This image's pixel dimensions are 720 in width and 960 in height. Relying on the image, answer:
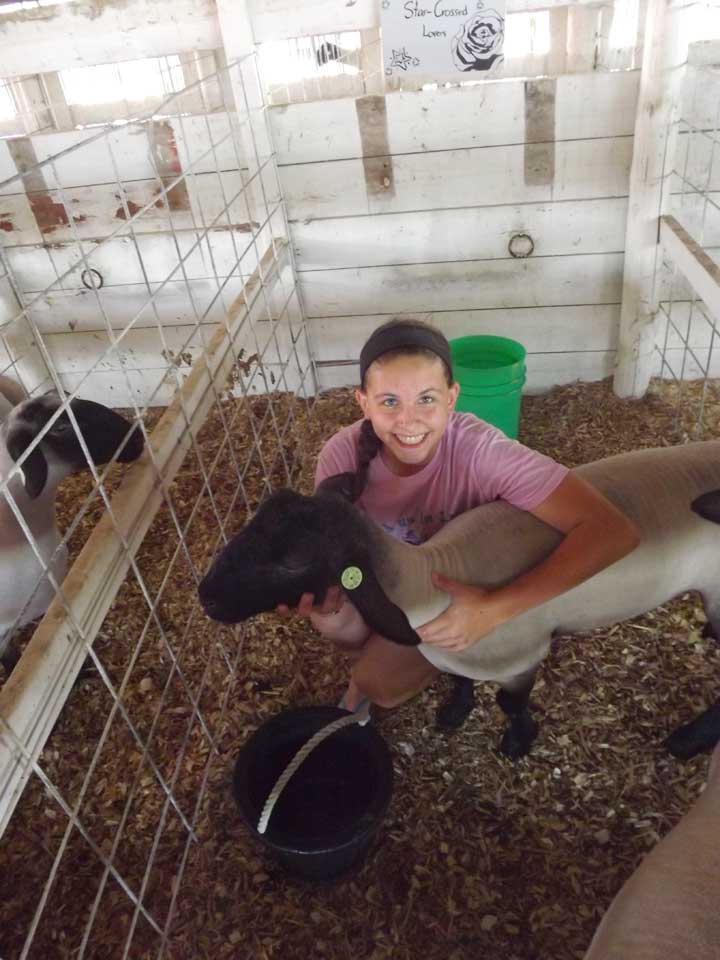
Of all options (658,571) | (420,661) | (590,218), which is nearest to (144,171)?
(590,218)

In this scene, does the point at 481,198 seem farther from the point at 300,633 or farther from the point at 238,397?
the point at 300,633

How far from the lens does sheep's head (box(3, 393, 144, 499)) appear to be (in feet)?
6.03

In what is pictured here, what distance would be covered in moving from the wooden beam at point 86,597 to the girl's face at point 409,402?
54 centimetres

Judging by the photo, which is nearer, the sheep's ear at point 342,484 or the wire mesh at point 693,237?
the sheep's ear at point 342,484

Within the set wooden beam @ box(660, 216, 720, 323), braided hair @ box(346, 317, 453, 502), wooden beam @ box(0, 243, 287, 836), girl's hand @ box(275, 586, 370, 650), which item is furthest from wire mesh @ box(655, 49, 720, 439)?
wooden beam @ box(0, 243, 287, 836)

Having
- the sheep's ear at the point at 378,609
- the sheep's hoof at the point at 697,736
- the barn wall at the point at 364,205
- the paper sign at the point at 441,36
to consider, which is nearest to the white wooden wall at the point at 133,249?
the barn wall at the point at 364,205

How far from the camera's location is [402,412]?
159 centimetres

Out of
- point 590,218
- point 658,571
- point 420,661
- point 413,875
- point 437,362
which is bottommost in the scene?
point 413,875

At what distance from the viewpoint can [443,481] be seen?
5.86 ft

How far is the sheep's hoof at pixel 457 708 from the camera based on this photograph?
2.05m

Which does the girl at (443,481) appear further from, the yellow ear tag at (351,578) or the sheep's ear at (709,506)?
the sheep's ear at (709,506)

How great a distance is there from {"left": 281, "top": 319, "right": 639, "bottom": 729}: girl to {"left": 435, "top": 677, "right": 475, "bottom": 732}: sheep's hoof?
0.21m

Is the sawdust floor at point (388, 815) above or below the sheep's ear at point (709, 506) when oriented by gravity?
below

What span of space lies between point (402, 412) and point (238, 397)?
224cm
